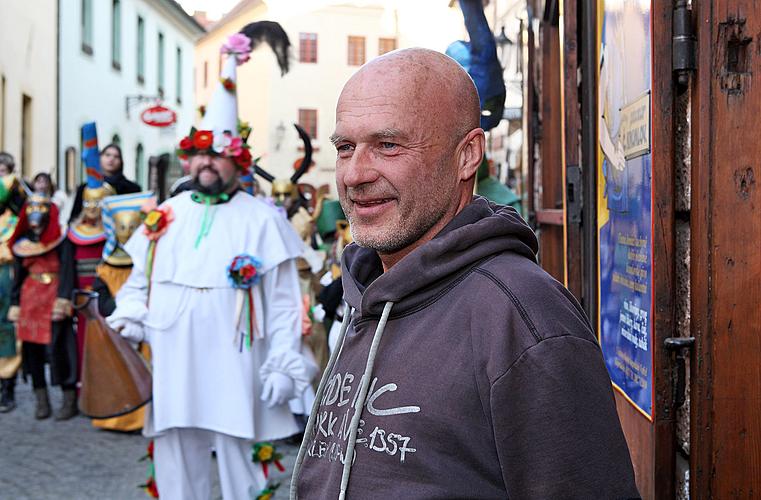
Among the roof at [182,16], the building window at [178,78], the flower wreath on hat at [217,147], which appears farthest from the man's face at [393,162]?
the building window at [178,78]

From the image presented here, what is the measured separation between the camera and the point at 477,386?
167 cm

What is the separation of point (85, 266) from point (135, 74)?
2065 cm

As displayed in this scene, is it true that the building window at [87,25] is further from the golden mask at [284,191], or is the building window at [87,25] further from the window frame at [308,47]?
the golden mask at [284,191]

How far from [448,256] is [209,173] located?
405 cm

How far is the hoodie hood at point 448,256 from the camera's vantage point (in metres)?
1.80

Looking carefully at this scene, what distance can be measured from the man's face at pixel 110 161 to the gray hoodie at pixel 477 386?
26.1 feet

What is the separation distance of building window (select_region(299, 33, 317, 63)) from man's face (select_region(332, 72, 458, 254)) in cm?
3654

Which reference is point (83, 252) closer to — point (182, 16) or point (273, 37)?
point (273, 37)

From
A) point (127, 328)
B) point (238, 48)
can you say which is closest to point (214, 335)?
point (127, 328)

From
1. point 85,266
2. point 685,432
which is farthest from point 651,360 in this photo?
point 85,266

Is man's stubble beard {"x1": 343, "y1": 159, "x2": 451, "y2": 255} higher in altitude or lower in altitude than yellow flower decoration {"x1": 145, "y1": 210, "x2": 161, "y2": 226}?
lower

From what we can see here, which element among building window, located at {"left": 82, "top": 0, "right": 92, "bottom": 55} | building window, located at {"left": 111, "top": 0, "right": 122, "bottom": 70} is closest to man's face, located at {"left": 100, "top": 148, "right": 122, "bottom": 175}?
building window, located at {"left": 82, "top": 0, "right": 92, "bottom": 55}

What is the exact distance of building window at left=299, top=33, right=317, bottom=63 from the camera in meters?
38.0

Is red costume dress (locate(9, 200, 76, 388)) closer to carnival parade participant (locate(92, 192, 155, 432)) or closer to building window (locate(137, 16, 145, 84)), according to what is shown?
carnival parade participant (locate(92, 192, 155, 432))
